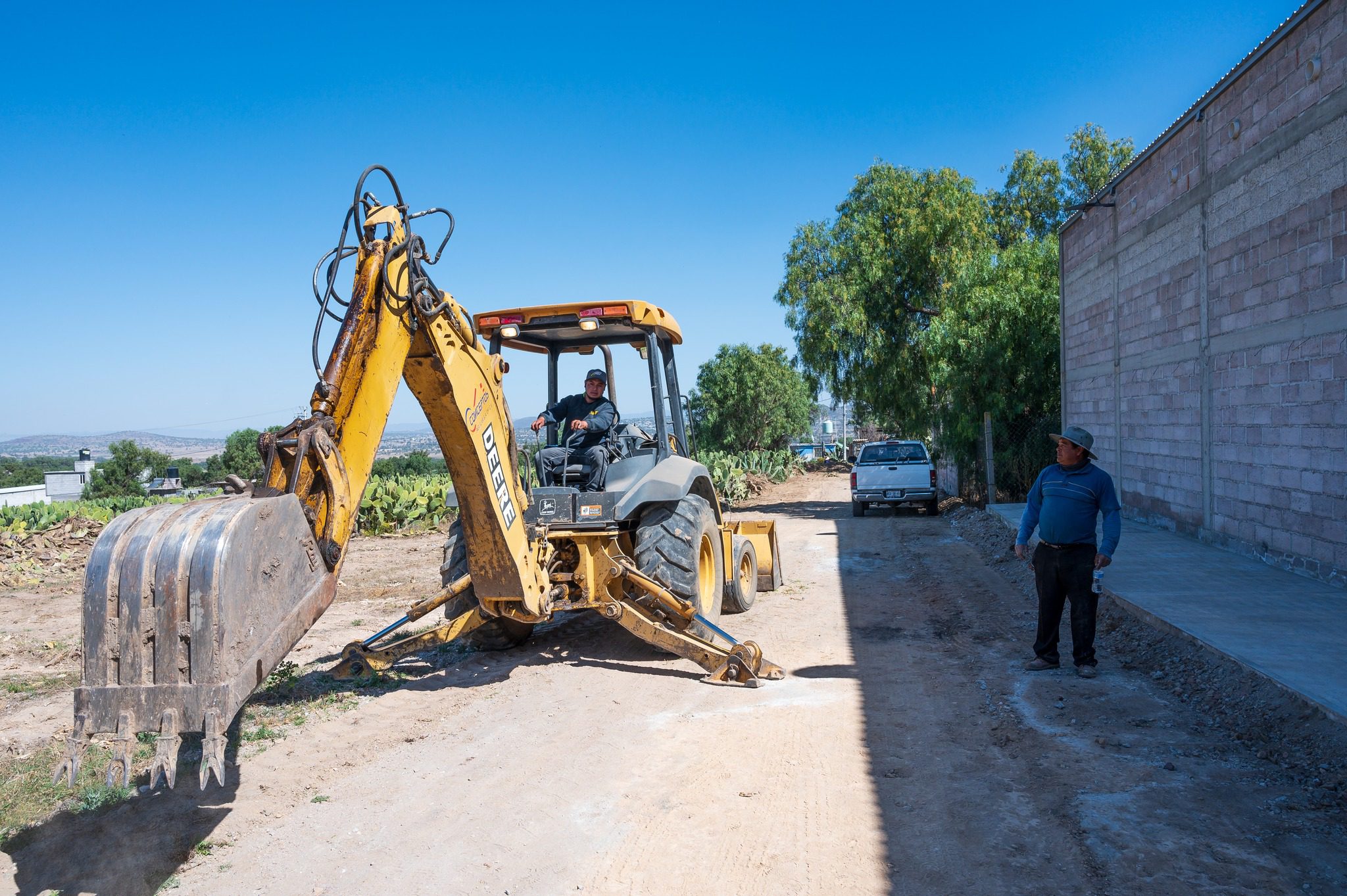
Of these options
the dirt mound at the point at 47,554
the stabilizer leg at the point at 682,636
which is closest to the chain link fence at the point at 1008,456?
the stabilizer leg at the point at 682,636

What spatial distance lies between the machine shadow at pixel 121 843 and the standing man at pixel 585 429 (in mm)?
3302

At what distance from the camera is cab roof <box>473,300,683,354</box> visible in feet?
22.8

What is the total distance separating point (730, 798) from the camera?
170 inches

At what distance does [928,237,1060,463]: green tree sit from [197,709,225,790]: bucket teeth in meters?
16.7

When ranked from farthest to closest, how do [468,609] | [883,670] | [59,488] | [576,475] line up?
[59,488] < [576,475] < [468,609] < [883,670]

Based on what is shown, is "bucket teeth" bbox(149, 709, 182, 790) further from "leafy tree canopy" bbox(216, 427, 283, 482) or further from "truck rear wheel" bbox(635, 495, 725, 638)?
"leafy tree canopy" bbox(216, 427, 283, 482)

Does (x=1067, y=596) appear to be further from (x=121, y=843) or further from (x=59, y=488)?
(x=59, y=488)

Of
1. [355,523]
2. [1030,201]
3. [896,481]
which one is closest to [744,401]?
[1030,201]

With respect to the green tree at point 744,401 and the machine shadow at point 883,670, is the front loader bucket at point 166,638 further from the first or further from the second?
the green tree at point 744,401

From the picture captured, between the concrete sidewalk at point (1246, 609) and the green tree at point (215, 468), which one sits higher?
the concrete sidewalk at point (1246, 609)

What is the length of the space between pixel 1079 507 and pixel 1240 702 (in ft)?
5.07

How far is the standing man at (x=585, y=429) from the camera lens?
7.13m

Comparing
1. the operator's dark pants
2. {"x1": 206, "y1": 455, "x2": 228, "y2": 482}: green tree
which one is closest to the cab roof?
the operator's dark pants

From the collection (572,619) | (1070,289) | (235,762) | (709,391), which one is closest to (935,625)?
(572,619)
